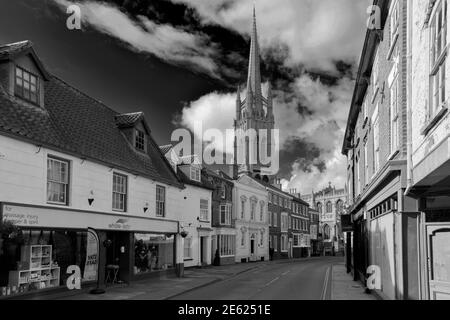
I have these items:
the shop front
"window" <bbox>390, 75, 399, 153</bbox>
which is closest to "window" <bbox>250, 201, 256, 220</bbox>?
the shop front

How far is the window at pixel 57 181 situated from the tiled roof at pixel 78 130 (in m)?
0.64

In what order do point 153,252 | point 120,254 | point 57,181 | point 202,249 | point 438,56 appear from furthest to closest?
1. point 202,249
2. point 153,252
3. point 120,254
4. point 57,181
5. point 438,56

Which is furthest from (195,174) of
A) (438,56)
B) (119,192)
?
(438,56)

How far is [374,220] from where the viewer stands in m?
17.6

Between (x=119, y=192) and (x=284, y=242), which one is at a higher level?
(x=119, y=192)

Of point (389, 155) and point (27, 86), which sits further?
point (27, 86)

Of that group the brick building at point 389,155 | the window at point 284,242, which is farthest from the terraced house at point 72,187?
the window at point 284,242

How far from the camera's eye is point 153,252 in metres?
24.6

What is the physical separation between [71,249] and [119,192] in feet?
14.6

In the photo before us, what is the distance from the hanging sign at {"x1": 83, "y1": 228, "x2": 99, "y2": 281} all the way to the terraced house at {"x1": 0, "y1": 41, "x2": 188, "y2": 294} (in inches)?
1.7

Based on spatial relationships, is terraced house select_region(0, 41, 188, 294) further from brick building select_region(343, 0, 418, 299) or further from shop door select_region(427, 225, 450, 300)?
shop door select_region(427, 225, 450, 300)

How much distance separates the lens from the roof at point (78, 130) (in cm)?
1588

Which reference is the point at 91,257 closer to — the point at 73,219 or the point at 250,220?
the point at 73,219

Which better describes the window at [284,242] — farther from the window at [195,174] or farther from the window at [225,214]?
the window at [195,174]
